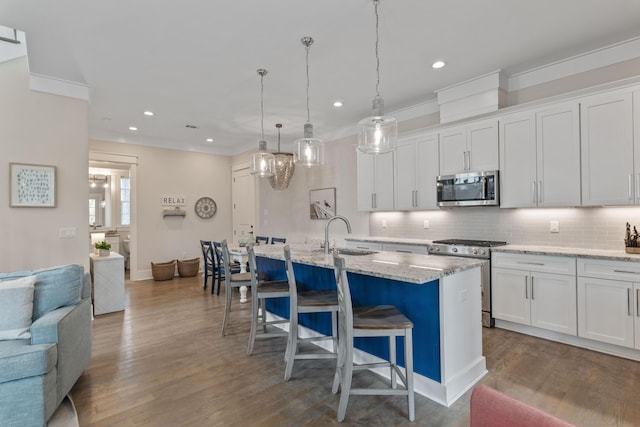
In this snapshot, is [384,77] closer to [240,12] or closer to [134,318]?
[240,12]

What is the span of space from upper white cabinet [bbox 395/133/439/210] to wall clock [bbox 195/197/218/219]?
4.62 meters

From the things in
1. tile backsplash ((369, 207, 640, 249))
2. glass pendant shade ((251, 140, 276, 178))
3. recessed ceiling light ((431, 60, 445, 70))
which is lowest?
tile backsplash ((369, 207, 640, 249))

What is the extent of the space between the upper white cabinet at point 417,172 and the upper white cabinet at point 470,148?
0.49ft

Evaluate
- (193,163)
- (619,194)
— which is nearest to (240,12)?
(619,194)

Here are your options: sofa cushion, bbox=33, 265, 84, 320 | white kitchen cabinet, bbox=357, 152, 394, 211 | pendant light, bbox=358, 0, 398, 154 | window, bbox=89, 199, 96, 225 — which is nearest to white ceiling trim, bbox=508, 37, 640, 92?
white kitchen cabinet, bbox=357, 152, 394, 211

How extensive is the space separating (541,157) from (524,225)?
33.1 inches

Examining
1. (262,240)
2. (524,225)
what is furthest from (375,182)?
(262,240)

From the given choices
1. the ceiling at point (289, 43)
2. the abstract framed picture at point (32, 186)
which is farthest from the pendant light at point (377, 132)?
the abstract framed picture at point (32, 186)

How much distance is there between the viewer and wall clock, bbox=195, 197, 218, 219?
24.7 ft

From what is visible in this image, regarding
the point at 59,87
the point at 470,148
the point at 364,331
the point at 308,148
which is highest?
the point at 59,87

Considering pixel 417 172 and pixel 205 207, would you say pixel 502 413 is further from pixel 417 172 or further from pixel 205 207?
pixel 205 207

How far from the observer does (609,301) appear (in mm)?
2908

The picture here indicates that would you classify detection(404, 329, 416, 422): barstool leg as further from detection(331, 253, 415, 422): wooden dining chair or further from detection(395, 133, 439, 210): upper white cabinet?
detection(395, 133, 439, 210): upper white cabinet

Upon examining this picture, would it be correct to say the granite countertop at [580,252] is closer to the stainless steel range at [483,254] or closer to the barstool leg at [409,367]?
the stainless steel range at [483,254]
